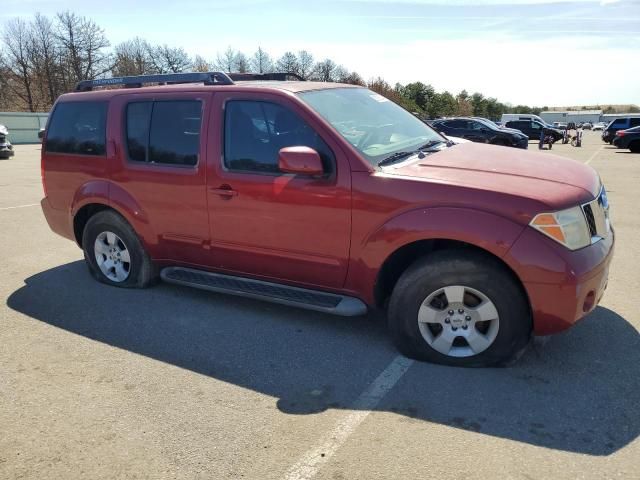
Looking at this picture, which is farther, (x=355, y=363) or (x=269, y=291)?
(x=269, y=291)

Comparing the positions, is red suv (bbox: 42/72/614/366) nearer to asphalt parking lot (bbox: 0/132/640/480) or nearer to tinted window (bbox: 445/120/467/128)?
asphalt parking lot (bbox: 0/132/640/480)

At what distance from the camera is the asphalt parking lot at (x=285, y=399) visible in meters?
2.57

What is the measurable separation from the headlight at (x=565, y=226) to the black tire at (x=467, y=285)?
353mm

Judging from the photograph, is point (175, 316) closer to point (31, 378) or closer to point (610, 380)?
point (31, 378)

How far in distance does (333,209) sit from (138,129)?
2137 millimetres

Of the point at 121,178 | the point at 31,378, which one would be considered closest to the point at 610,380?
the point at 31,378

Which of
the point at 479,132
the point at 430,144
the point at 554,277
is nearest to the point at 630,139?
the point at 479,132

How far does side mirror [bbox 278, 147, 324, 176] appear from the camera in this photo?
3.52 m

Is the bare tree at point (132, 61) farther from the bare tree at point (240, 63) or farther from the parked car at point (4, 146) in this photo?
the parked car at point (4, 146)

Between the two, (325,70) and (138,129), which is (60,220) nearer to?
(138,129)

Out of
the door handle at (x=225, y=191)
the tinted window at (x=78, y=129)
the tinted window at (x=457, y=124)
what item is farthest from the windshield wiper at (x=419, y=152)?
the tinted window at (x=457, y=124)

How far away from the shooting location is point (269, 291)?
403 centimetres

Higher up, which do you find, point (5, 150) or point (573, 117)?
point (5, 150)

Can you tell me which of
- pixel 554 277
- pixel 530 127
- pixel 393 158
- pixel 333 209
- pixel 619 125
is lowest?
pixel 530 127
